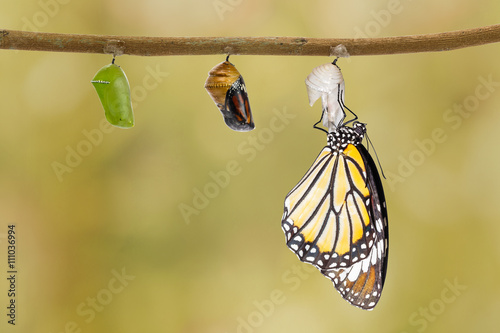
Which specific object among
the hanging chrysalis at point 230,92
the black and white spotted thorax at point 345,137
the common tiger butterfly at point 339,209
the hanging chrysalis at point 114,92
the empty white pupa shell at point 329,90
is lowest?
the common tiger butterfly at point 339,209

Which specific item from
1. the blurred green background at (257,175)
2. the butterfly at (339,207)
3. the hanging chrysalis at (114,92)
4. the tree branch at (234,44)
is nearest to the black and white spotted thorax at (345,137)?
the butterfly at (339,207)

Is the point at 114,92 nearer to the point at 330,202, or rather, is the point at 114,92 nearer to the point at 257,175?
the point at 330,202

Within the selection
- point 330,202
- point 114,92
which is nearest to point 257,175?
point 330,202

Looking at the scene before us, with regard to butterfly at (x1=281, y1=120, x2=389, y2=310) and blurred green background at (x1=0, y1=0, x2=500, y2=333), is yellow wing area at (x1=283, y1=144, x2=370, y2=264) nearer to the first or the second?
butterfly at (x1=281, y1=120, x2=389, y2=310)

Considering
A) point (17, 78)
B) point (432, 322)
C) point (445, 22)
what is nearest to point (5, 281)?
point (17, 78)

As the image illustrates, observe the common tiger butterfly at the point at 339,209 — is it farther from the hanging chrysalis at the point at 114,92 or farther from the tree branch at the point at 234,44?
the hanging chrysalis at the point at 114,92

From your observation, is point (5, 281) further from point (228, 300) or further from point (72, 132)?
point (228, 300)
